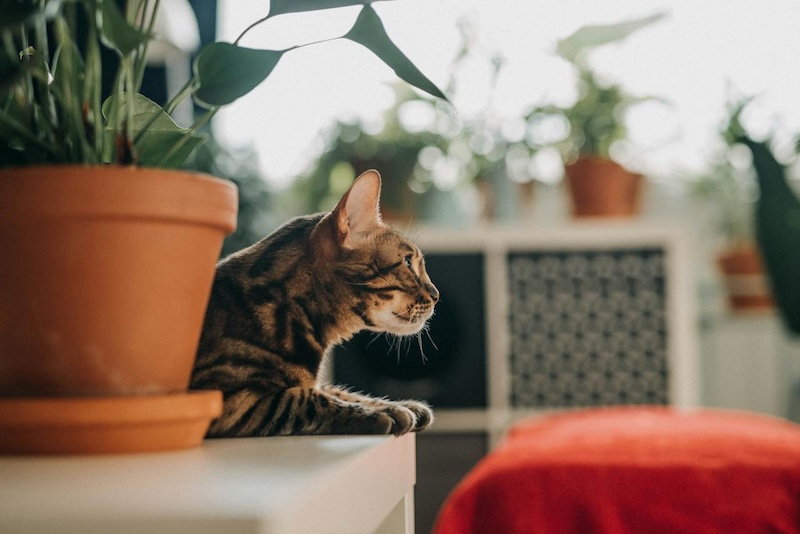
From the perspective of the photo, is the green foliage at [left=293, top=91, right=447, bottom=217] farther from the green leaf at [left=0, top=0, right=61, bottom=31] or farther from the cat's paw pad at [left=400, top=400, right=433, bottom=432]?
the green leaf at [left=0, top=0, right=61, bottom=31]

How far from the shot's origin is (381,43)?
483 mm

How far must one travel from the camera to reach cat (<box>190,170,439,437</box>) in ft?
1.61

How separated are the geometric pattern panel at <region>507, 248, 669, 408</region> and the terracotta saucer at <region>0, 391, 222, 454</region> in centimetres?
242

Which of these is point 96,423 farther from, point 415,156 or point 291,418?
point 415,156

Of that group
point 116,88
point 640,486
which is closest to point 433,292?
point 116,88

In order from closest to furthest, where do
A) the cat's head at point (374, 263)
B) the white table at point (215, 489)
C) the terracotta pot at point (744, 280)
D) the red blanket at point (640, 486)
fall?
the white table at point (215, 489)
the cat's head at point (374, 263)
the red blanket at point (640, 486)
the terracotta pot at point (744, 280)

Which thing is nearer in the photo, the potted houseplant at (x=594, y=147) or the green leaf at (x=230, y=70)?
the green leaf at (x=230, y=70)

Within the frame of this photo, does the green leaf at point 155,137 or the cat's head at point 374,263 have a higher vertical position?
the green leaf at point 155,137

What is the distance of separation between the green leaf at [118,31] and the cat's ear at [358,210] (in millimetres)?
140

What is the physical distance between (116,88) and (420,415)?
0.85 ft

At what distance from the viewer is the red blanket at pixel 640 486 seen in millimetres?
1357

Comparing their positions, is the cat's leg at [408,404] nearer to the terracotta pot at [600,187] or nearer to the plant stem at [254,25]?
the plant stem at [254,25]

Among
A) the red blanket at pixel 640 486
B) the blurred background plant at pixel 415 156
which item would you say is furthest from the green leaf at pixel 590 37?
the blurred background plant at pixel 415 156

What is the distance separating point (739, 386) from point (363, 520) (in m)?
2.98
